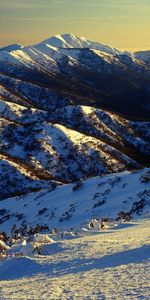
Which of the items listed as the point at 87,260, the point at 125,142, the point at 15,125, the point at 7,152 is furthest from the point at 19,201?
the point at 125,142

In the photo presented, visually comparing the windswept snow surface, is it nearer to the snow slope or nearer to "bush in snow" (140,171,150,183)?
the snow slope

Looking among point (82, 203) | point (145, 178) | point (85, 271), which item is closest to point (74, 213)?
point (82, 203)

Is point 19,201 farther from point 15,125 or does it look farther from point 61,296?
point 15,125

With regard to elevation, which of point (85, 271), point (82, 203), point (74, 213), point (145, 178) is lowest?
point (82, 203)

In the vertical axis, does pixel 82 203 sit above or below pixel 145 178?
below

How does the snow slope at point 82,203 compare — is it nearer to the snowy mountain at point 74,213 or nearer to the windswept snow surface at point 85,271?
the snowy mountain at point 74,213

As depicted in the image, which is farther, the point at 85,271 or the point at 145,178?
the point at 145,178

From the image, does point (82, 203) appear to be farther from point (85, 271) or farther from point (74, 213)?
point (85, 271)

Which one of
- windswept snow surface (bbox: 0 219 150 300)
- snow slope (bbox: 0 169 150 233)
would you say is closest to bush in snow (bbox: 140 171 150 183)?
snow slope (bbox: 0 169 150 233)

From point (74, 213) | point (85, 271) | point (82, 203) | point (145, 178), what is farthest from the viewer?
point (82, 203)
